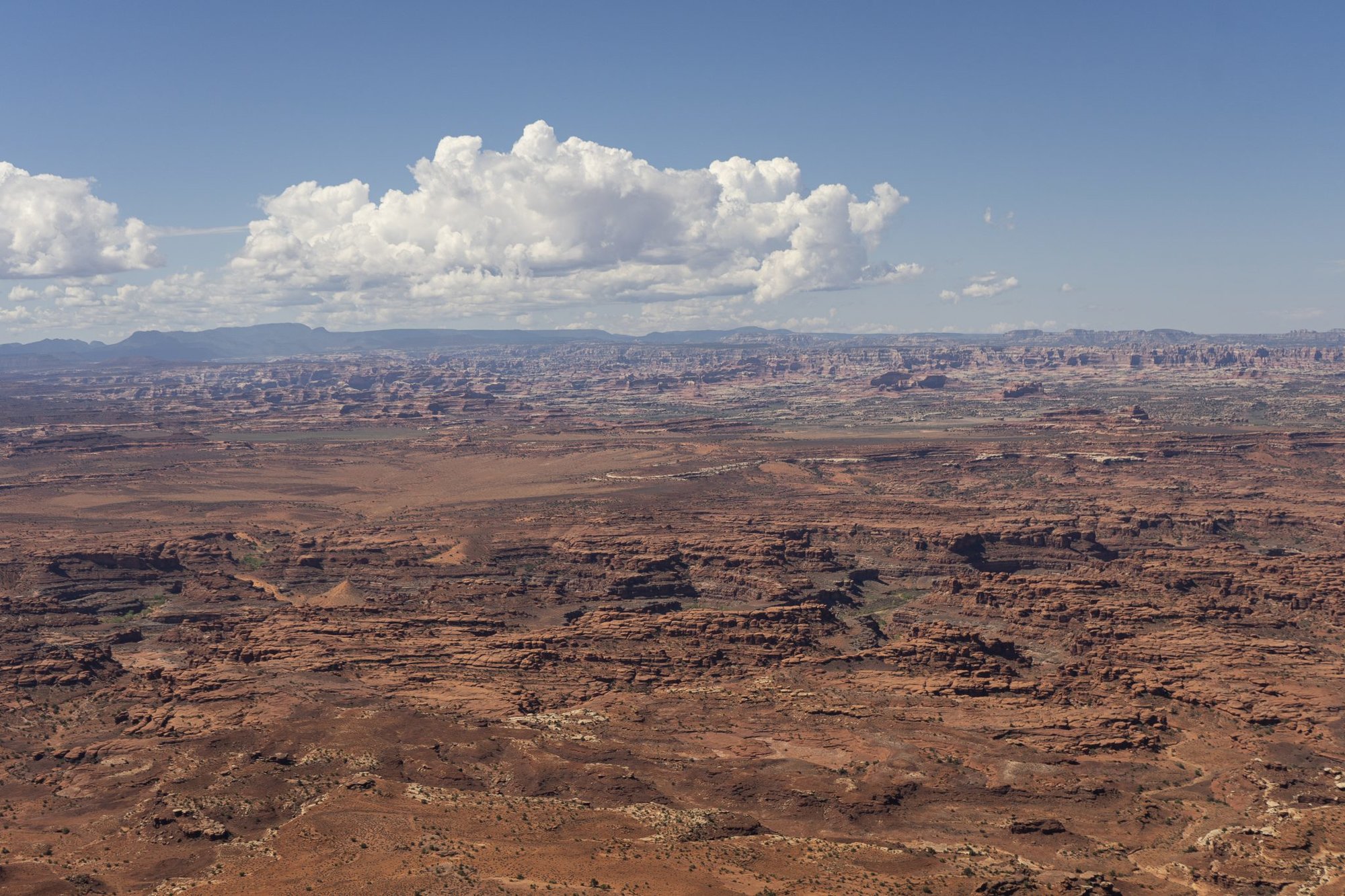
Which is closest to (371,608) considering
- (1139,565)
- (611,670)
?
(611,670)

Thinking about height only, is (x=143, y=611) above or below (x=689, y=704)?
below

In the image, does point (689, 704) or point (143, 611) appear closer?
point (689, 704)

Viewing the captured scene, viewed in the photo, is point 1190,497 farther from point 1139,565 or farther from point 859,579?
point 859,579

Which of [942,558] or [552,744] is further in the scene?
[942,558]

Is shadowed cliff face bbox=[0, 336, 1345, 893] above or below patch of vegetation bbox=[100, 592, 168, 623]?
above

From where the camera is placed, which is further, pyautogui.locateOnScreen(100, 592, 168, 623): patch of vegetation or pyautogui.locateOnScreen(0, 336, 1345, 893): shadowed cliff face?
pyautogui.locateOnScreen(100, 592, 168, 623): patch of vegetation

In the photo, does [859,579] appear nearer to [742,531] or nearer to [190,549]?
[742,531]

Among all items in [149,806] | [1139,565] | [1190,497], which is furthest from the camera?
[1190,497]

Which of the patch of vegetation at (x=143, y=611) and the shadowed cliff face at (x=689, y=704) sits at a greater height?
the shadowed cliff face at (x=689, y=704)

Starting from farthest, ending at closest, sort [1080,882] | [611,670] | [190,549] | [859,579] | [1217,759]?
[190,549] < [859,579] < [611,670] < [1217,759] < [1080,882]

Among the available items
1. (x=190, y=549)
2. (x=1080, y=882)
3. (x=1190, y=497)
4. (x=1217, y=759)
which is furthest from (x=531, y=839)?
(x=1190, y=497)
